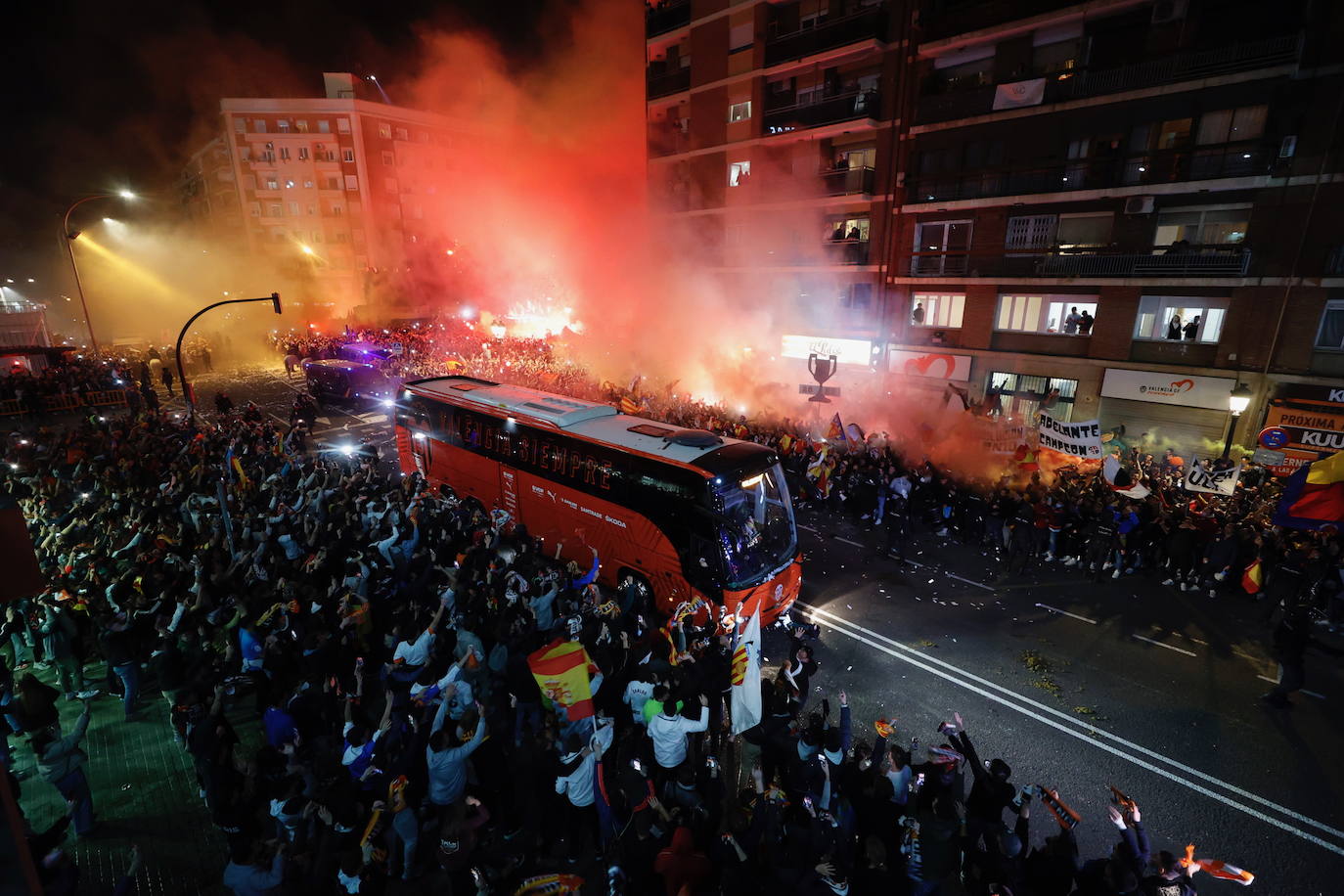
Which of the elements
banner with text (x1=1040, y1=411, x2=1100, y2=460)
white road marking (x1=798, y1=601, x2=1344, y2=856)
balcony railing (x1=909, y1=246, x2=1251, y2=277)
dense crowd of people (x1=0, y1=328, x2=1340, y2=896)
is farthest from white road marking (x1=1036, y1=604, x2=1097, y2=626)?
balcony railing (x1=909, y1=246, x2=1251, y2=277)

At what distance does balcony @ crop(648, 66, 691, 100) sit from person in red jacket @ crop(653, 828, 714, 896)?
28.8 meters

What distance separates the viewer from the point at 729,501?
28.7ft

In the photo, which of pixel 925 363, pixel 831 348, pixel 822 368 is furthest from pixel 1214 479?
pixel 831 348

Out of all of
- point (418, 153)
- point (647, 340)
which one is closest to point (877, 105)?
point (647, 340)

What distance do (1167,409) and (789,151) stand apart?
1565 cm

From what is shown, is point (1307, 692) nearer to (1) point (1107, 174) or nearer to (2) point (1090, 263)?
(2) point (1090, 263)

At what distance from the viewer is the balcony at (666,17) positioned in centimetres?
2539

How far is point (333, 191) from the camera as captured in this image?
50.9 meters

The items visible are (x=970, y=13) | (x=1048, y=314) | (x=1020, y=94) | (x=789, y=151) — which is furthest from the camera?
(x=789, y=151)

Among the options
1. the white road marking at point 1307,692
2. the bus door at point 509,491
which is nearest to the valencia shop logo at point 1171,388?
the white road marking at point 1307,692

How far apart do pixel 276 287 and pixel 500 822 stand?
5719cm

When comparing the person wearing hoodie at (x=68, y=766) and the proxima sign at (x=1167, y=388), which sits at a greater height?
the proxima sign at (x=1167, y=388)

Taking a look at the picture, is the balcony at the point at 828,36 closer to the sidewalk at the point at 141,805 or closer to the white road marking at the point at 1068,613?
the white road marking at the point at 1068,613

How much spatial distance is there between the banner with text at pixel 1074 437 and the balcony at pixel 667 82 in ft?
70.6
